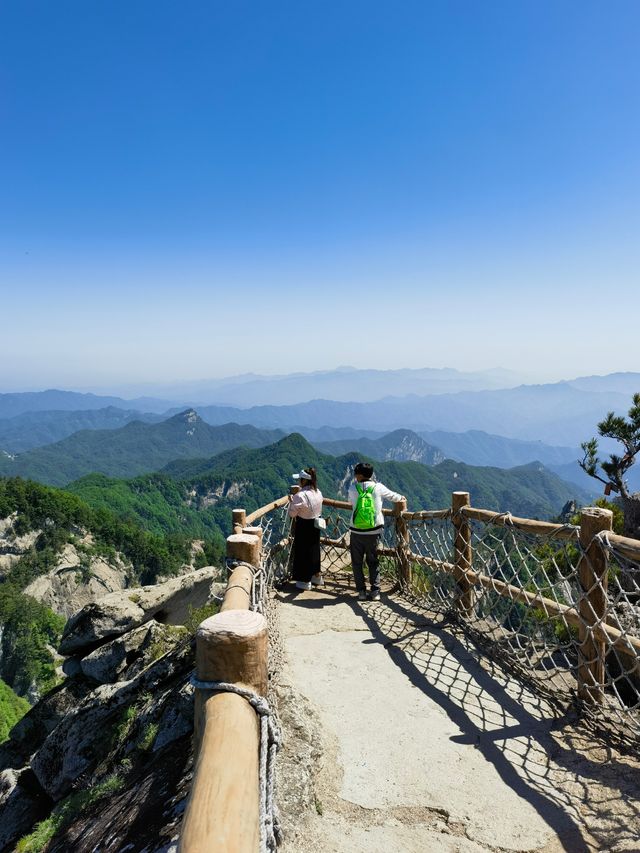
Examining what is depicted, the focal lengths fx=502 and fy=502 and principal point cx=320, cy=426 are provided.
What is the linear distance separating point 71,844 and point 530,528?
13.5 feet

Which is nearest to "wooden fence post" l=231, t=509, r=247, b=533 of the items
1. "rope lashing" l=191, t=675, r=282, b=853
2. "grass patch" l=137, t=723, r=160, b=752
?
"grass patch" l=137, t=723, r=160, b=752

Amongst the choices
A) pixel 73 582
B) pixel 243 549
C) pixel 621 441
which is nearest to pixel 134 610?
pixel 243 549

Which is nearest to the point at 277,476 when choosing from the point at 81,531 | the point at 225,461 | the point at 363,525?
the point at 225,461

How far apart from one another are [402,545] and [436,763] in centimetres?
378

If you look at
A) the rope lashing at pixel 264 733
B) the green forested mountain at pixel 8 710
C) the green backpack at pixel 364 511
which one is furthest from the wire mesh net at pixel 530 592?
the green forested mountain at pixel 8 710

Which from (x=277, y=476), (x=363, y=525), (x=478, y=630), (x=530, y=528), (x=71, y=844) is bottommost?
(x=277, y=476)

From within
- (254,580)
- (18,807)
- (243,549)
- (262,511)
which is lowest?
(18,807)

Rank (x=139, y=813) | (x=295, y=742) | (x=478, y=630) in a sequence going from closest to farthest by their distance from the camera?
(x=139, y=813) < (x=295, y=742) < (x=478, y=630)

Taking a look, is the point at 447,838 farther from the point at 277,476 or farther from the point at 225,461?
the point at 225,461

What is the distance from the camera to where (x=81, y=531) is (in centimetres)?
6662

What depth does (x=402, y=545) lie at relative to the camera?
690 centimetres

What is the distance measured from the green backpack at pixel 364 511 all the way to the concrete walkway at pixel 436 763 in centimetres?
155

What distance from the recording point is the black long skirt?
6633 mm

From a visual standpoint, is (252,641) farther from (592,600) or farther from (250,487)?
(250,487)
